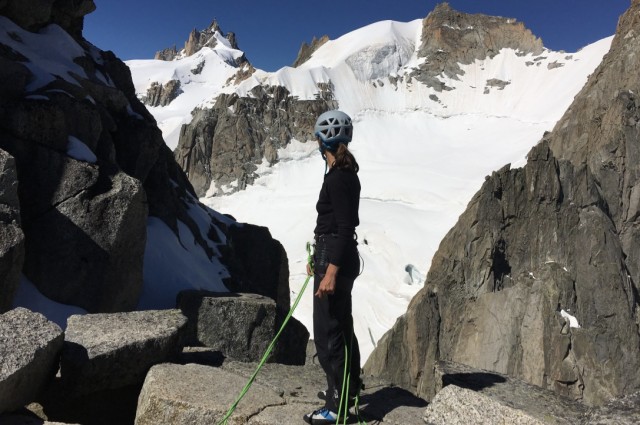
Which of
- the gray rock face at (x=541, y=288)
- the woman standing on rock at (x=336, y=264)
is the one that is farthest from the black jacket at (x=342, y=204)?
the gray rock face at (x=541, y=288)

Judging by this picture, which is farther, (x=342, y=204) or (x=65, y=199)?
(x=65, y=199)

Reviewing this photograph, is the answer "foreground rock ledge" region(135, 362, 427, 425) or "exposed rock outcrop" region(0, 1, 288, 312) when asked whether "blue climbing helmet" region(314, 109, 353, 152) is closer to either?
"foreground rock ledge" region(135, 362, 427, 425)

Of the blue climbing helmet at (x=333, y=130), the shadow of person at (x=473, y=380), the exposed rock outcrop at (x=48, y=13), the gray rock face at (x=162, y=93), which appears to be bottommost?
the shadow of person at (x=473, y=380)

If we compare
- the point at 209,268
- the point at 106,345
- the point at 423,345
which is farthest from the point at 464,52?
the point at 106,345

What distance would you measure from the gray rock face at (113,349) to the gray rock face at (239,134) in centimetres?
7276

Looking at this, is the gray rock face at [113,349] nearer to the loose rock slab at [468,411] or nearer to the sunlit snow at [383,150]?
the loose rock slab at [468,411]

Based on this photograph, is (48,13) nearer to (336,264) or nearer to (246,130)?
(336,264)

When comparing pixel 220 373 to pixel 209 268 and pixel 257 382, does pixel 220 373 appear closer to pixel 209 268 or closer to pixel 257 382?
pixel 257 382

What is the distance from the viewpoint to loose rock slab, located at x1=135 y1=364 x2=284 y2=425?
4203 millimetres

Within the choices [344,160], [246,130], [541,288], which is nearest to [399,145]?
[246,130]

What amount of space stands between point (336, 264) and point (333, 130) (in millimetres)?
1143

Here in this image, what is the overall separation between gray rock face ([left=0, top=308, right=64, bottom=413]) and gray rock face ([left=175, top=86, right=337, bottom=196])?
73.7m

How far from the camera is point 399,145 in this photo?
82688 mm

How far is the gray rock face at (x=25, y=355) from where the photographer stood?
3.89 m
